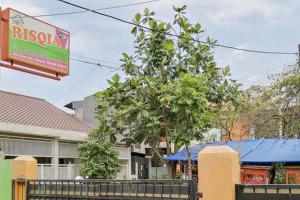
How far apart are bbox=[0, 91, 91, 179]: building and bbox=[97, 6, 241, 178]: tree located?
13.8 ft

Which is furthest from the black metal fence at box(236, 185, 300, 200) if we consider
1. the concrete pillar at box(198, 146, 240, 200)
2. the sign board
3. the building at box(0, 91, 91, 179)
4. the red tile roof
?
the red tile roof

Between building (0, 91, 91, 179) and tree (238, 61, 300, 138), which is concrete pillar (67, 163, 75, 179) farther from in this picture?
tree (238, 61, 300, 138)

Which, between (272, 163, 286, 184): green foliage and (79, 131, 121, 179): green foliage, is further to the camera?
(79, 131, 121, 179): green foliage

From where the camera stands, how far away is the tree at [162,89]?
54.0 ft

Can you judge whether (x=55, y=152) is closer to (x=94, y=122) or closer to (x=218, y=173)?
(x=94, y=122)

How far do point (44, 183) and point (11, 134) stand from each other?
43.4ft

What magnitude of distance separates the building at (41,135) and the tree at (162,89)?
4.22 m

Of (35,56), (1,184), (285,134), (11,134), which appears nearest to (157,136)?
(285,134)

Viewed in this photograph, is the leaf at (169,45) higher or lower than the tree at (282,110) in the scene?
higher

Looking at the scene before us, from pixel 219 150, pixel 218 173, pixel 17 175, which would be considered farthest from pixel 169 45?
pixel 218 173

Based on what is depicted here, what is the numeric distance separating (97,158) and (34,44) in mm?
12424

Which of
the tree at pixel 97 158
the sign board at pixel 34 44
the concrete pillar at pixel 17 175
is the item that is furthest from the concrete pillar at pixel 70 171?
the concrete pillar at pixel 17 175

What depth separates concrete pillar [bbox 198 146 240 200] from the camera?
4.93 metres

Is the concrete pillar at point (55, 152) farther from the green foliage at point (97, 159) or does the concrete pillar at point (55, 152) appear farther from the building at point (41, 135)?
the green foliage at point (97, 159)
